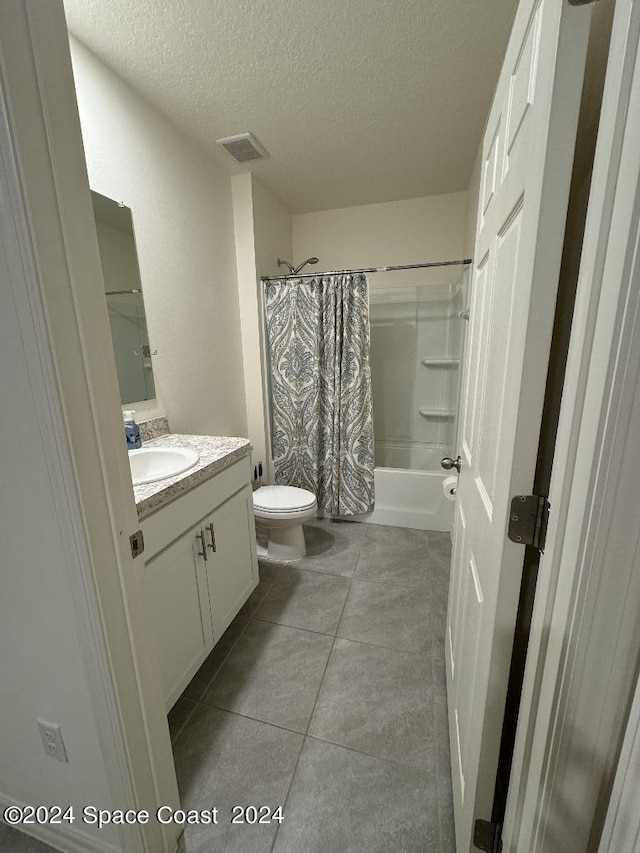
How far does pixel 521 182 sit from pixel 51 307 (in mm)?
815

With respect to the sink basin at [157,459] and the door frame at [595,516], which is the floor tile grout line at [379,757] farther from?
the sink basin at [157,459]

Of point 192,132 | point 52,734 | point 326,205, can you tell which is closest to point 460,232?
point 326,205

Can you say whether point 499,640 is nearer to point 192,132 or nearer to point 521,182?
point 521,182

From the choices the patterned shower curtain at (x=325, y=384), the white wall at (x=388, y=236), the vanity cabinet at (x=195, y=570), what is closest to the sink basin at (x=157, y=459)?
the vanity cabinet at (x=195, y=570)

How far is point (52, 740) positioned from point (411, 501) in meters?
2.15

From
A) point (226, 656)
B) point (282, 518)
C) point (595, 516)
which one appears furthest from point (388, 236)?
point (226, 656)

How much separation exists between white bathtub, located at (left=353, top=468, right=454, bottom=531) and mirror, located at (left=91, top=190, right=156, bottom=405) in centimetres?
170

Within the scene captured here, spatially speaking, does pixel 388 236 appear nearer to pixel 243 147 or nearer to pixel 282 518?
pixel 243 147

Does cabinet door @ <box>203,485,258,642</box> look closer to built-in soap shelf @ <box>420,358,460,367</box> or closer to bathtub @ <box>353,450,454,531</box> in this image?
bathtub @ <box>353,450,454,531</box>

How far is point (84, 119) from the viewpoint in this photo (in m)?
1.35

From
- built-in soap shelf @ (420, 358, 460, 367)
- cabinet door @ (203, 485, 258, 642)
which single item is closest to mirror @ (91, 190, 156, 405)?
cabinet door @ (203, 485, 258, 642)

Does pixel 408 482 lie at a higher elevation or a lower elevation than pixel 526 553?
lower

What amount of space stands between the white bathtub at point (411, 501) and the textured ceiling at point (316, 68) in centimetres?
207

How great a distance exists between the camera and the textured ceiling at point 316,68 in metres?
1.23
